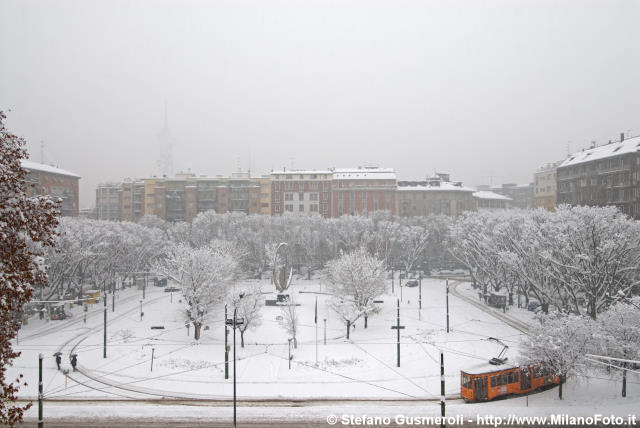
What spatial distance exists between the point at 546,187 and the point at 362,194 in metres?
45.6

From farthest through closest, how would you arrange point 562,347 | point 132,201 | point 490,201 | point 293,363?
1. point 490,201
2. point 132,201
3. point 293,363
4. point 562,347

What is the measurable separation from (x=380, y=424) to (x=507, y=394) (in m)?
8.33

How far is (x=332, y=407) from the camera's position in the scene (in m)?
21.5

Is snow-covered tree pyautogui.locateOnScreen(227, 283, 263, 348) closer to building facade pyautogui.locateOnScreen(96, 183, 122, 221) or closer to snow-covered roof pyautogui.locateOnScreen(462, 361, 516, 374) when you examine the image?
snow-covered roof pyautogui.locateOnScreen(462, 361, 516, 374)

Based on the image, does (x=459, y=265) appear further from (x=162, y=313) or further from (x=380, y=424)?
(x=380, y=424)

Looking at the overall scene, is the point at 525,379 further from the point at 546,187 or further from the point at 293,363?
the point at 546,187

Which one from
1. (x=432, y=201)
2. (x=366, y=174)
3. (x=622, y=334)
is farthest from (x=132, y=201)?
(x=622, y=334)

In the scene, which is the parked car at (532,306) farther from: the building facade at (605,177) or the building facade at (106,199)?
the building facade at (106,199)

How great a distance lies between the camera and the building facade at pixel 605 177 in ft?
210

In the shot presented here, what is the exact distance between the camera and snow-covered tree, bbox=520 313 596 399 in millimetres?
21141

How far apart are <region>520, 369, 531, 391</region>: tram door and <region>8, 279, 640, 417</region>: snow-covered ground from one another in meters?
0.83

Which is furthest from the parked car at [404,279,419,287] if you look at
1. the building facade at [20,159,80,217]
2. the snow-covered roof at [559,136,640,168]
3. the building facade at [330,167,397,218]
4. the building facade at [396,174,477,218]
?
the building facade at [20,159,80,217]

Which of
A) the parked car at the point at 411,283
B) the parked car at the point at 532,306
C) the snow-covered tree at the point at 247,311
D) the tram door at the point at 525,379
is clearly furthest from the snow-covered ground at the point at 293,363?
the parked car at the point at 411,283

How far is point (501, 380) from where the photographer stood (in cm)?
2302
